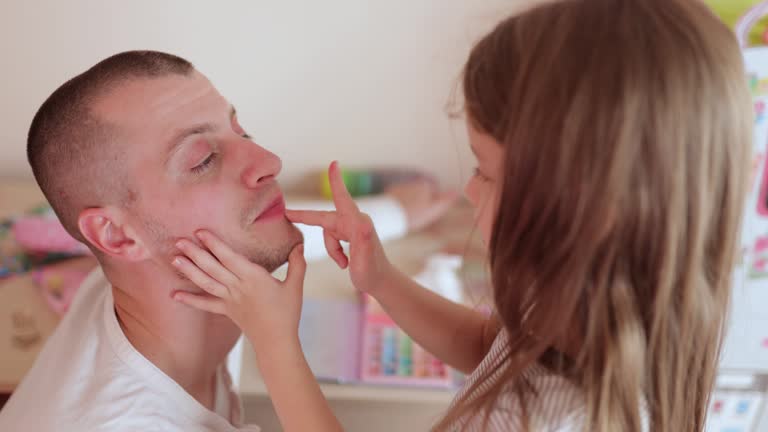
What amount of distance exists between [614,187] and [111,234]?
0.62 m

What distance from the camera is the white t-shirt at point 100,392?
2.52 feet

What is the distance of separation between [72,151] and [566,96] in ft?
1.96

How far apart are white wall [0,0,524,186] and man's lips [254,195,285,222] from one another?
1.91 feet

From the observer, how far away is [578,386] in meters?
0.68

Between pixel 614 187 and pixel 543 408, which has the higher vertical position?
pixel 614 187

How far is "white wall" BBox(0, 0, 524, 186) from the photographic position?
132cm

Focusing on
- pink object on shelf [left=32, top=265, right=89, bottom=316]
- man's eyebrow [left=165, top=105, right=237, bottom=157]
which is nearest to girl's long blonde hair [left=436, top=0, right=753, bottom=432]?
man's eyebrow [left=165, top=105, right=237, bottom=157]

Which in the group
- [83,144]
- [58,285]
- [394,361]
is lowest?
[394,361]

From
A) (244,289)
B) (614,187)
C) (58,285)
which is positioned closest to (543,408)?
(614,187)

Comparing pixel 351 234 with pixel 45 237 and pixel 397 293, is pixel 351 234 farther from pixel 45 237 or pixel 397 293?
pixel 45 237

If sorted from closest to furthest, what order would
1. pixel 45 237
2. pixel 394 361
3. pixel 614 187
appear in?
pixel 614 187 < pixel 394 361 < pixel 45 237

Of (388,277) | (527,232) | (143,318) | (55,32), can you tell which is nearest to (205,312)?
(143,318)

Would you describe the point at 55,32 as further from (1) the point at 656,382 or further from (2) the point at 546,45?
(1) the point at 656,382

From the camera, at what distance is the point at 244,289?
770mm
